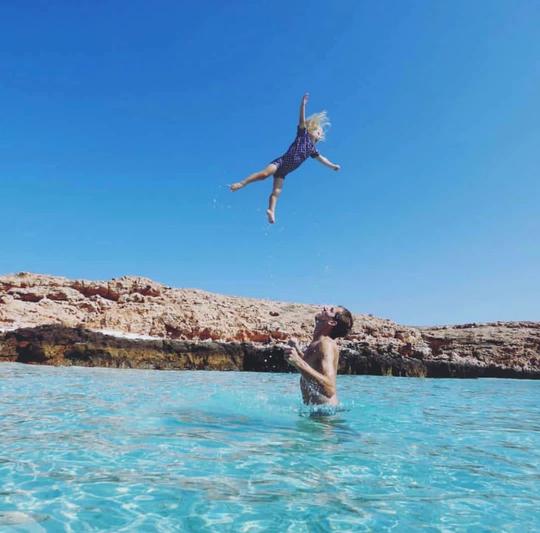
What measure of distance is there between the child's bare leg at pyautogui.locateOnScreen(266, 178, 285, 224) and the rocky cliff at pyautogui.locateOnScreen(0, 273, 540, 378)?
342 inches

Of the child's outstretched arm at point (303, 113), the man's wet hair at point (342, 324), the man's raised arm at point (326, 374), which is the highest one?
the child's outstretched arm at point (303, 113)

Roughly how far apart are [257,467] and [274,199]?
5.42 metres

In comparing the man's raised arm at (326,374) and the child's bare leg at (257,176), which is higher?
the child's bare leg at (257,176)

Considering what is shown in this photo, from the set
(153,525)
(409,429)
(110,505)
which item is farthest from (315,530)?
(409,429)

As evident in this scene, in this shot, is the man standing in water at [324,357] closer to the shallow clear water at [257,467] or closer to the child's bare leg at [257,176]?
the shallow clear water at [257,467]

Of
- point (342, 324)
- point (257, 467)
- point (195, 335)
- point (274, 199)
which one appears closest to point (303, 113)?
point (274, 199)

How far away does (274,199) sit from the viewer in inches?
334

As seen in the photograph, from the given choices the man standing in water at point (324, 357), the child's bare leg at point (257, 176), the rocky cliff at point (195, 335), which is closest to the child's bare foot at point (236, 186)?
the child's bare leg at point (257, 176)

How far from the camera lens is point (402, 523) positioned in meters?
2.83

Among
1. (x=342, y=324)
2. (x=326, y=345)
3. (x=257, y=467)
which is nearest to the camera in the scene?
(x=257, y=467)

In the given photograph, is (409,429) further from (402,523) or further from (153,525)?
(153,525)

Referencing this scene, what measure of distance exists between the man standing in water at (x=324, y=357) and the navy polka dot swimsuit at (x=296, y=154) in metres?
3.13

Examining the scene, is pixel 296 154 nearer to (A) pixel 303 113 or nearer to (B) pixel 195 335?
(A) pixel 303 113

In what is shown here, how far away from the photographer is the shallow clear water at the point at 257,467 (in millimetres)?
2859
